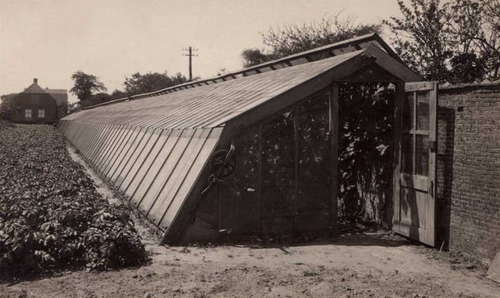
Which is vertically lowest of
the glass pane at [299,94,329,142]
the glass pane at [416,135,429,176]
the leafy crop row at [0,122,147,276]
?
the leafy crop row at [0,122,147,276]

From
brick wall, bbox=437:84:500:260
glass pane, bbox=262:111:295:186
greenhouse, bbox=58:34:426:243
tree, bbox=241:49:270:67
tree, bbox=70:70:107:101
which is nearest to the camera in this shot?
brick wall, bbox=437:84:500:260

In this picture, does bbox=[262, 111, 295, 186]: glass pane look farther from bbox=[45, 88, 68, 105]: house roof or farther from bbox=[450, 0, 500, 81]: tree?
bbox=[45, 88, 68, 105]: house roof

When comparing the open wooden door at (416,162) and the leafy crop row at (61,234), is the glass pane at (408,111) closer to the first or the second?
the open wooden door at (416,162)

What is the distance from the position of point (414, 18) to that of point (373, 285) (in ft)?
54.9

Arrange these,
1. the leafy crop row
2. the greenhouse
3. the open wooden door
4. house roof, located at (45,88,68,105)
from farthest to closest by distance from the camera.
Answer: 1. house roof, located at (45,88,68,105)
2. the greenhouse
3. the open wooden door
4. the leafy crop row

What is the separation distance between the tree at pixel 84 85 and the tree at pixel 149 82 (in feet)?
30.6

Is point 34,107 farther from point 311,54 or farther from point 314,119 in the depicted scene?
point 314,119

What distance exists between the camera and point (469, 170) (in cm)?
729

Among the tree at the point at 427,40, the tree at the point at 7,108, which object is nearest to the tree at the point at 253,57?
the tree at the point at 427,40

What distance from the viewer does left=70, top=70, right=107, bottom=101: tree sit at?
302 ft

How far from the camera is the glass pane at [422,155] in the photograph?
323 inches

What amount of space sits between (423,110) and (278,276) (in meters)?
4.09

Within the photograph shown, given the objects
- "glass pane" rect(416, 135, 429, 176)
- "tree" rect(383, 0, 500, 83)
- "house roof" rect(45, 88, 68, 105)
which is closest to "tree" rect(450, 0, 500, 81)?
"tree" rect(383, 0, 500, 83)

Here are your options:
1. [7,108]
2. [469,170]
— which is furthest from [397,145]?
[7,108]
